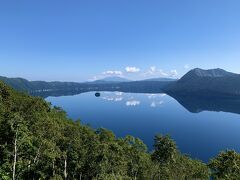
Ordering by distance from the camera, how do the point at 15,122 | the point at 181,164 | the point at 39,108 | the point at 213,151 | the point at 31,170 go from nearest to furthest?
1. the point at 15,122
2. the point at 31,170
3. the point at 181,164
4. the point at 39,108
5. the point at 213,151

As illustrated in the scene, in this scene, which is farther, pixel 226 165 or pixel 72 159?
pixel 72 159

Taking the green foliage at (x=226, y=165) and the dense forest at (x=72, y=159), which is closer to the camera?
the green foliage at (x=226, y=165)

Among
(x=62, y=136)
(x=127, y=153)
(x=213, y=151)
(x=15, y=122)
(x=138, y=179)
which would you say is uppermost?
(x=15, y=122)

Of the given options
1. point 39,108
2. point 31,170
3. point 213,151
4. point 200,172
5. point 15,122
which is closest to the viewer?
point 15,122

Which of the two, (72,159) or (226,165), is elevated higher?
(226,165)

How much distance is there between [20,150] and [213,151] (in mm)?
136897

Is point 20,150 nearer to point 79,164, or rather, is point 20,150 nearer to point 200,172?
point 79,164

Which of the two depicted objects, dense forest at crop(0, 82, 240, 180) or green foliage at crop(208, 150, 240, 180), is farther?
dense forest at crop(0, 82, 240, 180)

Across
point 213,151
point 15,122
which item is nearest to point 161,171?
point 15,122

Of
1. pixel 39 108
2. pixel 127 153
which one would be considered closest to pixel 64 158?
pixel 127 153

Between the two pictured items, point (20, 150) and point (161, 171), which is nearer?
point (20, 150)

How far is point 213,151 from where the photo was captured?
166 metres

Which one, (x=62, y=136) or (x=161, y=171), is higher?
(x=62, y=136)

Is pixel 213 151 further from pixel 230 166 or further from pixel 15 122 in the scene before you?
pixel 15 122
